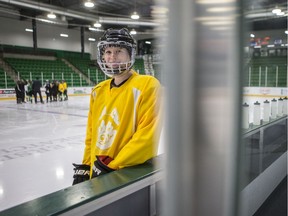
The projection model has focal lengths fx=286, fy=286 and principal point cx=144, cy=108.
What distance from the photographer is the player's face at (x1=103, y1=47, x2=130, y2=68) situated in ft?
4.00

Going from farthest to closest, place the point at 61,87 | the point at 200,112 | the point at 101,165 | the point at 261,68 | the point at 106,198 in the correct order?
the point at 61,87, the point at 101,165, the point at 261,68, the point at 106,198, the point at 200,112

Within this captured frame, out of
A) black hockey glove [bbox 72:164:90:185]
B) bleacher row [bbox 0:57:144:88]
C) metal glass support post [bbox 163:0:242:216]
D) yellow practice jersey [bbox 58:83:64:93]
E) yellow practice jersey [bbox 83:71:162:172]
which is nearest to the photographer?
Answer: metal glass support post [bbox 163:0:242:216]

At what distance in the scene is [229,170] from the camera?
0.26 m

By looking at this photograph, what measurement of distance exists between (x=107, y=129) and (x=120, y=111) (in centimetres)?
9

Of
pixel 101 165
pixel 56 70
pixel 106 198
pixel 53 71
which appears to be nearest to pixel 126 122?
pixel 101 165

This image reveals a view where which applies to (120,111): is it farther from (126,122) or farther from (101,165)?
(101,165)

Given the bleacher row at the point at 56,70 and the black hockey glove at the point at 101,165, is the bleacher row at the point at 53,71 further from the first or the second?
the black hockey glove at the point at 101,165

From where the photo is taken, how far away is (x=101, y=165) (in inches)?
45.2

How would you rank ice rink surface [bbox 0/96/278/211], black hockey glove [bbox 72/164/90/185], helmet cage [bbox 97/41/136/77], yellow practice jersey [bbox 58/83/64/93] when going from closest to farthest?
helmet cage [bbox 97/41/136/77]
black hockey glove [bbox 72/164/90/185]
ice rink surface [bbox 0/96/278/211]
yellow practice jersey [bbox 58/83/64/93]

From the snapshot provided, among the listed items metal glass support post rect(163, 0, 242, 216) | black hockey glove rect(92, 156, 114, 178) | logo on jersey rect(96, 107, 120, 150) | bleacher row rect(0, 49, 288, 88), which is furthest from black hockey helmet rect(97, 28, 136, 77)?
bleacher row rect(0, 49, 288, 88)

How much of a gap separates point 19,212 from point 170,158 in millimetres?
648

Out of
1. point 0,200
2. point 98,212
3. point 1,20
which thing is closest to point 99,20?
point 1,20

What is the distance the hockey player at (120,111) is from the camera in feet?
3.53

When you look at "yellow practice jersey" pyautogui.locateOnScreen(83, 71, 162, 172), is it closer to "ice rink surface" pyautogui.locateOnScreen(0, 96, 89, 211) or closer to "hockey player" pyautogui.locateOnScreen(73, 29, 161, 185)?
"hockey player" pyautogui.locateOnScreen(73, 29, 161, 185)
